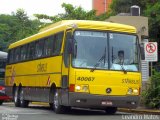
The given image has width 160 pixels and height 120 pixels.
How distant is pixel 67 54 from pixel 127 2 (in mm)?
34289

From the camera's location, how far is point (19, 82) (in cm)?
2538

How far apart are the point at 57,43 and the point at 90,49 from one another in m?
2.07

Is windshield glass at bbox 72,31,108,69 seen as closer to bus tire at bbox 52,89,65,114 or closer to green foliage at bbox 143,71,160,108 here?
bus tire at bbox 52,89,65,114

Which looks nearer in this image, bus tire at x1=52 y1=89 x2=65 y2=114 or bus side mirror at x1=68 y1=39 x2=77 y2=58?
bus side mirror at x1=68 y1=39 x2=77 y2=58

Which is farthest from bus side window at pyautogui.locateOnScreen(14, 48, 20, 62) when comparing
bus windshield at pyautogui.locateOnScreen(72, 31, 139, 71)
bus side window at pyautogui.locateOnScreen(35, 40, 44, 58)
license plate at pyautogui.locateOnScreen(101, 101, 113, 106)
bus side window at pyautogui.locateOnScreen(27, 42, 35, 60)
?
license plate at pyautogui.locateOnScreen(101, 101, 113, 106)

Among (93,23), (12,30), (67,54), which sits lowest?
(67,54)

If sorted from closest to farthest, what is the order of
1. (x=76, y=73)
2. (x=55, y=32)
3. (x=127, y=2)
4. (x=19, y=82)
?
(x=76, y=73)
(x=55, y=32)
(x=19, y=82)
(x=127, y=2)

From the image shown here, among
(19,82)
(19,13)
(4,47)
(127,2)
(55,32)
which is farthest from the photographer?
(19,13)

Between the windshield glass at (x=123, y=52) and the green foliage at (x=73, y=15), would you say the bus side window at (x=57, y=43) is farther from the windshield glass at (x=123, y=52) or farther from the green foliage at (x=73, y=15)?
the green foliage at (x=73, y=15)

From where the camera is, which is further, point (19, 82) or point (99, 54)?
point (19, 82)

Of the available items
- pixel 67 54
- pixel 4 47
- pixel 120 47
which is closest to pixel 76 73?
pixel 67 54

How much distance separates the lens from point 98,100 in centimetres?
1712

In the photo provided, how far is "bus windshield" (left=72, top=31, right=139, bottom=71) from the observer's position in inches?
682

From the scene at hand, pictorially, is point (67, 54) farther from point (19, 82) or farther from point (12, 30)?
point (12, 30)
